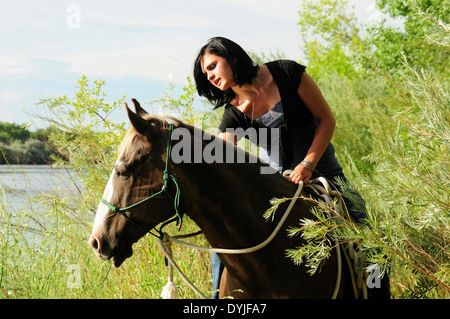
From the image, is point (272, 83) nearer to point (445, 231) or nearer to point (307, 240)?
point (307, 240)

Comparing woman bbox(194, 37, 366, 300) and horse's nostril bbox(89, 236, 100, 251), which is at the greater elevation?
woman bbox(194, 37, 366, 300)

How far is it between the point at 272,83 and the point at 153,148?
1.05 m

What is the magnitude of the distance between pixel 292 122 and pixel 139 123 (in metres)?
1.08

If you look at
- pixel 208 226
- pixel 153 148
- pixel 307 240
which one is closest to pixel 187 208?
pixel 208 226

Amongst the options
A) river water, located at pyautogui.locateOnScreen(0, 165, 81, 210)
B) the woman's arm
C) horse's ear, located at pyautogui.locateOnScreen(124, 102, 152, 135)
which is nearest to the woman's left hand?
the woman's arm

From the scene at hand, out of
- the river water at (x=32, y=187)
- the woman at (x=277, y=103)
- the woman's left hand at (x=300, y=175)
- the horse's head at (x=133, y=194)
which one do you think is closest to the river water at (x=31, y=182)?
the river water at (x=32, y=187)

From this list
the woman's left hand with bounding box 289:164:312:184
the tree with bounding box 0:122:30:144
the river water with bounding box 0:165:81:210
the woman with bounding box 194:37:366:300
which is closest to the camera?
the woman's left hand with bounding box 289:164:312:184

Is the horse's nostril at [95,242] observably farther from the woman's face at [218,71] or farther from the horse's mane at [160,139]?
the woman's face at [218,71]

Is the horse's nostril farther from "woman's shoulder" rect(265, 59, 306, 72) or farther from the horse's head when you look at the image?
"woman's shoulder" rect(265, 59, 306, 72)

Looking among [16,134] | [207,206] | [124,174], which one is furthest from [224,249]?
[16,134]

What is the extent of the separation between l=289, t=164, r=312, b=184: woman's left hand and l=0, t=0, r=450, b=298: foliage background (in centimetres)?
28

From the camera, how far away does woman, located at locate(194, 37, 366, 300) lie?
3.05 metres
